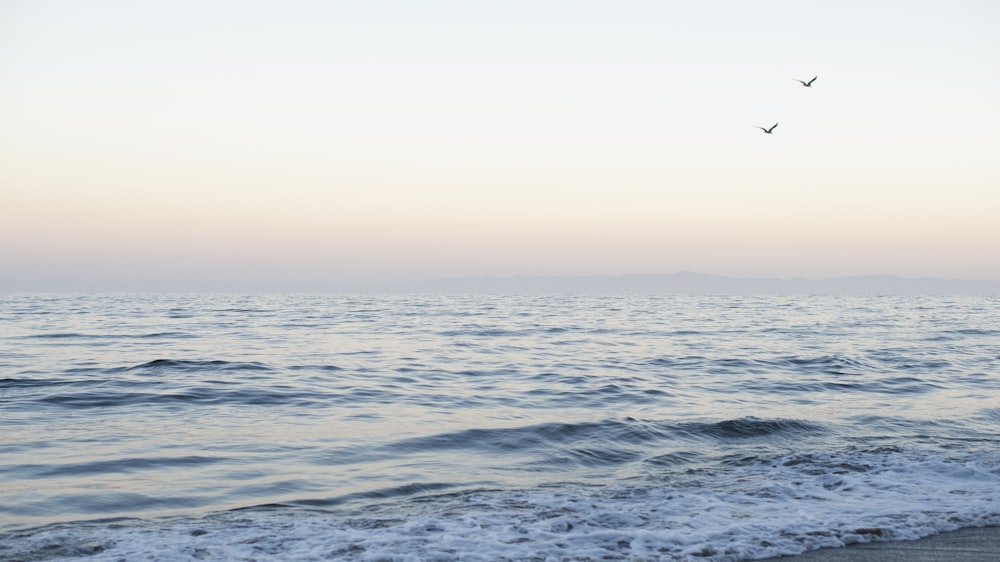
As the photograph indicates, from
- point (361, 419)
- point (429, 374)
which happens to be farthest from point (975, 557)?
point (429, 374)

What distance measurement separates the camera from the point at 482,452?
1023cm

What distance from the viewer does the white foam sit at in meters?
6.00

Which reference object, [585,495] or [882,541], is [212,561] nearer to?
[585,495]

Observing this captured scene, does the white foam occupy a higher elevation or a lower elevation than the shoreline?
lower

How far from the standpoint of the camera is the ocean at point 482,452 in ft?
21.1

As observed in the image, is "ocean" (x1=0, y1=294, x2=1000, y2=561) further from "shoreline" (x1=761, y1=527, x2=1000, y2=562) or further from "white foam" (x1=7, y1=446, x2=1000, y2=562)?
"shoreline" (x1=761, y1=527, x2=1000, y2=562)

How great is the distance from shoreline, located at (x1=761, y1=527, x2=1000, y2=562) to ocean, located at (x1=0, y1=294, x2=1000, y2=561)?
0.56 feet

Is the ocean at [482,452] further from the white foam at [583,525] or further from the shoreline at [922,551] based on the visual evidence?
the shoreline at [922,551]

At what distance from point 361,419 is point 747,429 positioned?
249 inches

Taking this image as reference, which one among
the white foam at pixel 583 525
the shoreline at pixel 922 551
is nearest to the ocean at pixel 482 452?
the white foam at pixel 583 525

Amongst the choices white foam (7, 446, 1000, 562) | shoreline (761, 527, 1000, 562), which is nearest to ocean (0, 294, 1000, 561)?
white foam (7, 446, 1000, 562)

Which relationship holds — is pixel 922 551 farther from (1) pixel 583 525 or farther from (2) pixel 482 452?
(2) pixel 482 452

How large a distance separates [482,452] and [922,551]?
18.4 ft

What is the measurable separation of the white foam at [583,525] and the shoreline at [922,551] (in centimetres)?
12
